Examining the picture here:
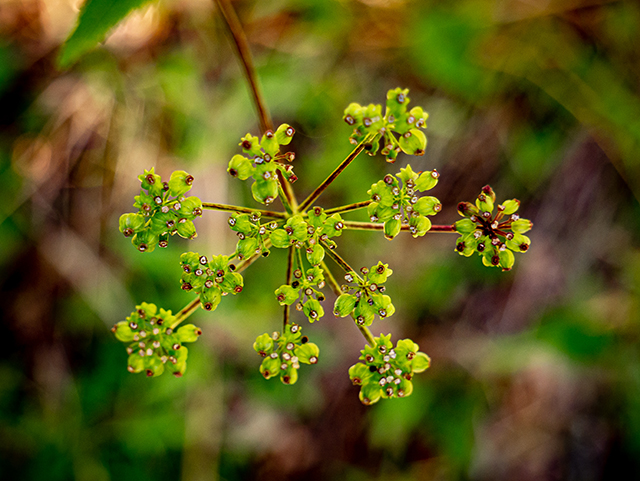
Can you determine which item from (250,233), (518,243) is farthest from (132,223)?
(518,243)

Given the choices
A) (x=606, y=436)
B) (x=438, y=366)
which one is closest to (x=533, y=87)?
(x=438, y=366)

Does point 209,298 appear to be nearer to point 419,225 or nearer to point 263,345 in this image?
point 263,345

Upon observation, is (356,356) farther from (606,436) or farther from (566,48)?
(566,48)

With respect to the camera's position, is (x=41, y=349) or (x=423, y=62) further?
(x=41, y=349)

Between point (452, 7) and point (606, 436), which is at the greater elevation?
point (452, 7)

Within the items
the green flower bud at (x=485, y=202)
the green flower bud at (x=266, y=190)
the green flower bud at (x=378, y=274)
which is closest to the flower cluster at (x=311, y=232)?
the green flower bud at (x=266, y=190)

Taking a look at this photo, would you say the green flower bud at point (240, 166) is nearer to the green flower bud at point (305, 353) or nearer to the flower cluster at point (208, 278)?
the flower cluster at point (208, 278)
